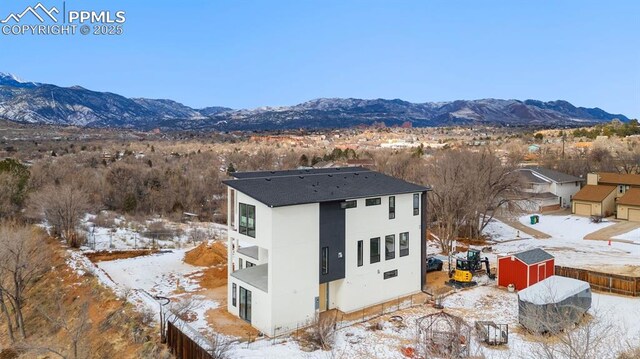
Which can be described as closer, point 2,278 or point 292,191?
point 292,191

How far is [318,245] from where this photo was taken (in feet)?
71.0

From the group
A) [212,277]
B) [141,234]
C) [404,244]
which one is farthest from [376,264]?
[141,234]

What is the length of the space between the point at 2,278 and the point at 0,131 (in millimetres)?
112670

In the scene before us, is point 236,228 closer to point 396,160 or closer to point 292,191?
point 292,191

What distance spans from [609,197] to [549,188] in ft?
21.6

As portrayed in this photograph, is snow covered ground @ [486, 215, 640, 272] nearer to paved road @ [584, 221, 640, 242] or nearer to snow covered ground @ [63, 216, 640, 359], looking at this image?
snow covered ground @ [63, 216, 640, 359]

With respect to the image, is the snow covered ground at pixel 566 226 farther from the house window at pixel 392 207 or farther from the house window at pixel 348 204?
the house window at pixel 348 204

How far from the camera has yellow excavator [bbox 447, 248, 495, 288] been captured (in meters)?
27.7

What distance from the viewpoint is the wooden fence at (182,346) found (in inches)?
648

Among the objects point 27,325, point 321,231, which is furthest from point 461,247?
point 27,325

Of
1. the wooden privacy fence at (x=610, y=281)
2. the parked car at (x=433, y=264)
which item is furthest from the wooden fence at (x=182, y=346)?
the wooden privacy fence at (x=610, y=281)

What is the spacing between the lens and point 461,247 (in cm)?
3959

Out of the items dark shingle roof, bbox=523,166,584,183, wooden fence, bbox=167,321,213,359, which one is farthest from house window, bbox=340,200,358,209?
dark shingle roof, bbox=523,166,584,183

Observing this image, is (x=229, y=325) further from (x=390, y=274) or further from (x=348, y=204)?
(x=390, y=274)
